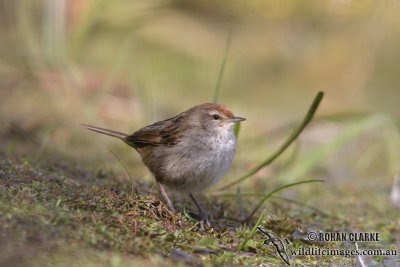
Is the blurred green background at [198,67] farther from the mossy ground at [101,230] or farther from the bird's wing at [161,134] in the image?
the mossy ground at [101,230]

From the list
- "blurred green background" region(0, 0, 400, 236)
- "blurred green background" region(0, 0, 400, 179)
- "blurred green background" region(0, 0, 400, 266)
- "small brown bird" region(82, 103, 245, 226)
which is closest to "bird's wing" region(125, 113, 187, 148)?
"small brown bird" region(82, 103, 245, 226)

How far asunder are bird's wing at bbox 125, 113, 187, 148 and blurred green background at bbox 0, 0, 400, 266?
855mm

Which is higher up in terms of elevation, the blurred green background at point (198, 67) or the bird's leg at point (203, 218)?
the blurred green background at point (198, 67)

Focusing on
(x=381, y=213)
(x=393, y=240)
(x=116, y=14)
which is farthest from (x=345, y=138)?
(x=116, y=14)

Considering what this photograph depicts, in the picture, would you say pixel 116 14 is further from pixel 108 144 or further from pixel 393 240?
pixel 393 240

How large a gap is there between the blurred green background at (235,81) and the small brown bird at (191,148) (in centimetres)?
101

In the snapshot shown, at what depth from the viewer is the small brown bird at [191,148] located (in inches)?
207

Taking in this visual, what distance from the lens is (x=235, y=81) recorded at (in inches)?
443

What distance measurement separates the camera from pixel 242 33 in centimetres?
1170

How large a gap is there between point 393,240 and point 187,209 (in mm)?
1764

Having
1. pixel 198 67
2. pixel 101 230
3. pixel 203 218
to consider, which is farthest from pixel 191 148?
pixel 198 67

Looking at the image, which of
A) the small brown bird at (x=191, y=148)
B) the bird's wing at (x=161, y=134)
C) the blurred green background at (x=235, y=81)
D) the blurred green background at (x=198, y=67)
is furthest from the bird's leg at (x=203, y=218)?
the blurred green background at (x=198, y=67)

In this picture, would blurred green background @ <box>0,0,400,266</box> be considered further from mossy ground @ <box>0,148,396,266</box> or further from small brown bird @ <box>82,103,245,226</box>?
mossy ground @ <box>0,148,396,266</box>

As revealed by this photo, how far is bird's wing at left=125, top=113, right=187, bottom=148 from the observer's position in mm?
5578
